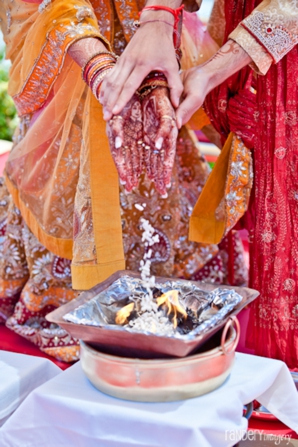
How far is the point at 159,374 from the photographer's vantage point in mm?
1075

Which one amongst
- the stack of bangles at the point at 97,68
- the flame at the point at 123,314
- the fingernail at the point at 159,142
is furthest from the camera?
the stack of bangles at the point at 97,68

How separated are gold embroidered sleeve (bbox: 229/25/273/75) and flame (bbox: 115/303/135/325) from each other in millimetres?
667

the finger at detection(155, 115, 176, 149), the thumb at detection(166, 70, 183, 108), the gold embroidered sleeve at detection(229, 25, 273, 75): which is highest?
the gold embroidered sleeve at detection(229, 25, 273, 75)

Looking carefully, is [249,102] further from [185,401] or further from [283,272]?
[185,401]

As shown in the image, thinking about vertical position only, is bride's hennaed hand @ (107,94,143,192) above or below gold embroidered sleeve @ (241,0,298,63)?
below

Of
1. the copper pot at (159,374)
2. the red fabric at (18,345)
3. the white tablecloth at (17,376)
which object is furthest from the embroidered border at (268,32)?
the red fabric at (18,345)

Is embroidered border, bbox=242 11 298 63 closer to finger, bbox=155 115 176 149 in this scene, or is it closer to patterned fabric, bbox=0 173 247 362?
finger, bbox=155 115 176 149

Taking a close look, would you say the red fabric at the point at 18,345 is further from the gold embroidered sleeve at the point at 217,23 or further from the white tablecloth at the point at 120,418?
the gold embroidered sleeve at the point at 217,23

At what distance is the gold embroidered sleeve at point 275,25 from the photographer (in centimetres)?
149

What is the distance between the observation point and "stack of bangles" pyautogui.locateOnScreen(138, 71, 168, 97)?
138 centimetres

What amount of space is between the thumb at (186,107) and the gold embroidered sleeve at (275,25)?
22 centimetres

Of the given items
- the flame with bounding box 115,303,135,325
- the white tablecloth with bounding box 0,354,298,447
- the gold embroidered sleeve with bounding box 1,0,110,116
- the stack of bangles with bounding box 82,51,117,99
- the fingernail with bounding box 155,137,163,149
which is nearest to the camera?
the white tablecloth with bounding box 0,354,298,447

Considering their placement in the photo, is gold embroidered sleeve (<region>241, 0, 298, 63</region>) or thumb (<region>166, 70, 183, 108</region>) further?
gold embroidered sleeve (<region>241, 0, 298, 63</region>)

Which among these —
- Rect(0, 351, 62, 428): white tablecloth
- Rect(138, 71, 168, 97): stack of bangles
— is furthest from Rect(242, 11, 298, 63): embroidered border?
Rect(0, 351, 62, 428): white tablecloth
